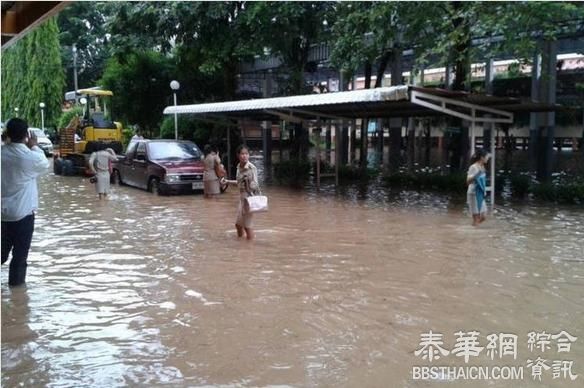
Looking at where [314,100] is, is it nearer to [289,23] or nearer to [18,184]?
[289,23]

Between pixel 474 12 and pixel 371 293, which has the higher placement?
pixel 474 12

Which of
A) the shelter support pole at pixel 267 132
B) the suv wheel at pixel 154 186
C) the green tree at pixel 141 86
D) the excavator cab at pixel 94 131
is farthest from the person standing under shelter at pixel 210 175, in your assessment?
the green tree at pixel 141 86

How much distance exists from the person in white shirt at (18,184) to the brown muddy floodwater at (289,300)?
29.0 inches

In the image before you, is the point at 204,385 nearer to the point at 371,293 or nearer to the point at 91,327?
the point at 91,327

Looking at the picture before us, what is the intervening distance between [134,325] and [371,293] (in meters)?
2.63

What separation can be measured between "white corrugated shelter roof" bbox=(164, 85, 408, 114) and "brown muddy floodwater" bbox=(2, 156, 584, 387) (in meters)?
2.51

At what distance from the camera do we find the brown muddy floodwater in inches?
185

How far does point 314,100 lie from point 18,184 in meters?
9.09

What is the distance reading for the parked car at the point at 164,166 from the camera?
642 inches

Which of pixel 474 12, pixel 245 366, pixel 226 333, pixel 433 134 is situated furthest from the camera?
pixel 433 134

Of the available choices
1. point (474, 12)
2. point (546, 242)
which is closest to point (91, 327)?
A: point (546, 242)

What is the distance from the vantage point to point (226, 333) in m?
5.47

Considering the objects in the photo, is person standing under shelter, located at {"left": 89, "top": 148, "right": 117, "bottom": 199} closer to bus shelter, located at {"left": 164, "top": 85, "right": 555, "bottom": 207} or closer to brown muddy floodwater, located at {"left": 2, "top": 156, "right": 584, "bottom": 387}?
brown muddy floodwater, located at {"left": 2, "top": 156, "right": 584, "bottom": 387}

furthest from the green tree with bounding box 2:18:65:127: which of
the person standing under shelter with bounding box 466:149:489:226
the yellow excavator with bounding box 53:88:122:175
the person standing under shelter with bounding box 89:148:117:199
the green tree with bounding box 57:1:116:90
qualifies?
the person standing under shelter with bounding box 466:149:489:226
